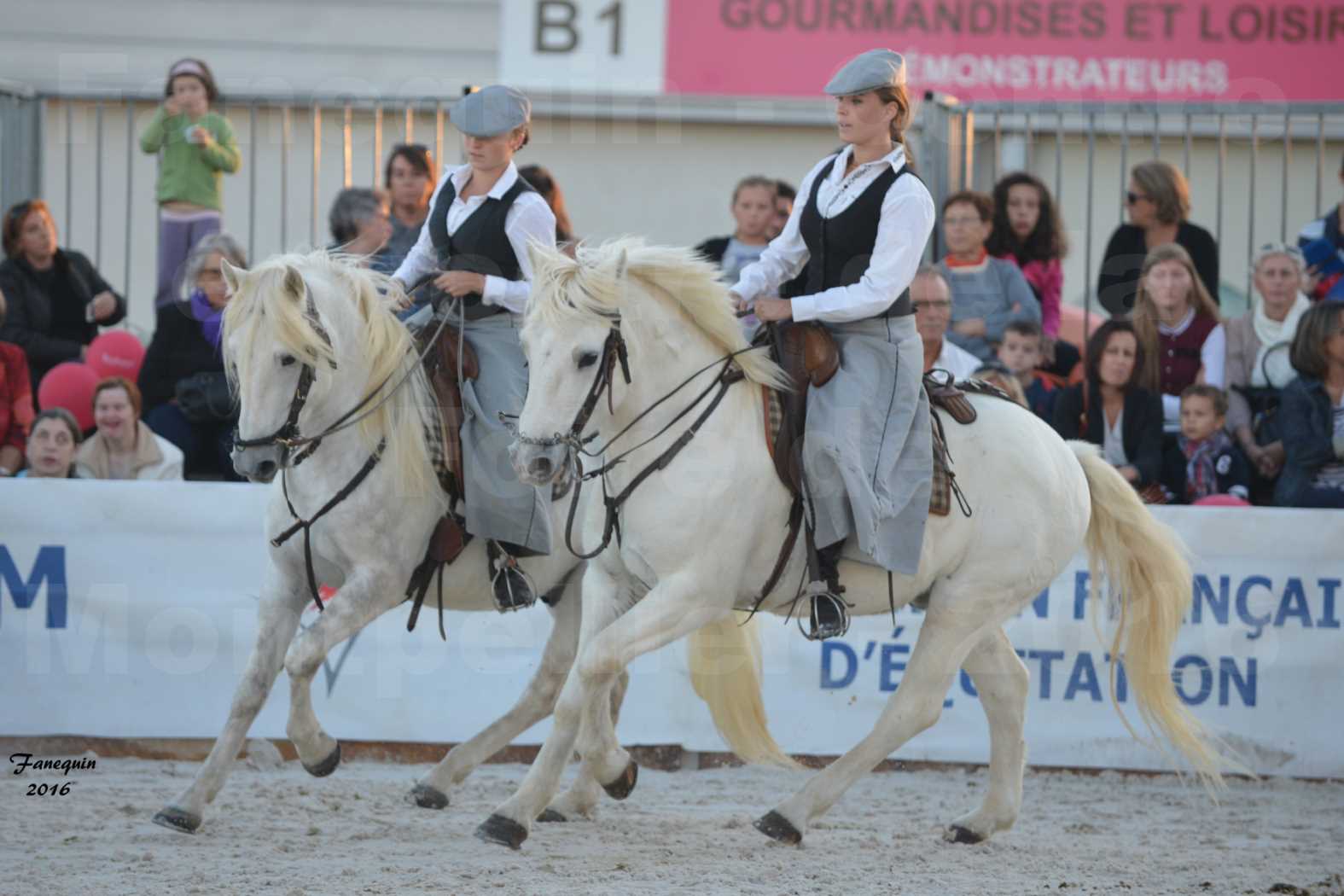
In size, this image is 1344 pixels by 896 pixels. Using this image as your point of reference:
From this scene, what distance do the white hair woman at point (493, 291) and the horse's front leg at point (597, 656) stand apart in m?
0.50

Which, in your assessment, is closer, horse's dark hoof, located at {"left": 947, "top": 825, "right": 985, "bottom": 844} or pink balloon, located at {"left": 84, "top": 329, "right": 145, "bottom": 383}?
horse's dark hoof, located at {"left": 947, "top": 825, "right": 985, "bottom": 844}

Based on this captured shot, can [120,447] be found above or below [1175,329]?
below

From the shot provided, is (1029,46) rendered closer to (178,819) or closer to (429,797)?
(429,797)

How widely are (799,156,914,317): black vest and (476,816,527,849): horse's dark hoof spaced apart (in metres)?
2.07

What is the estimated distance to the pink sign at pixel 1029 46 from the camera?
13.5m

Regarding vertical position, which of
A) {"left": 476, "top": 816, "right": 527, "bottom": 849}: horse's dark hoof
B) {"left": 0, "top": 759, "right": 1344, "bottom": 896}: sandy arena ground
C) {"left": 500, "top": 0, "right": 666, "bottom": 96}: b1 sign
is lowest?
{"left": 0, "top": 759, "right": 1344, "bottom": 896}: sandy arena ground

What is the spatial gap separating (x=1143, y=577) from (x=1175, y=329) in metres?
2.88

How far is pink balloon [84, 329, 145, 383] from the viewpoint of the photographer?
9961 millimetres

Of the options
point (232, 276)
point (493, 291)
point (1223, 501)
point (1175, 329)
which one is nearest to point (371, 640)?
point (493, 291)

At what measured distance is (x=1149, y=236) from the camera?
1003cm

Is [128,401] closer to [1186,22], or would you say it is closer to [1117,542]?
[1117,542]

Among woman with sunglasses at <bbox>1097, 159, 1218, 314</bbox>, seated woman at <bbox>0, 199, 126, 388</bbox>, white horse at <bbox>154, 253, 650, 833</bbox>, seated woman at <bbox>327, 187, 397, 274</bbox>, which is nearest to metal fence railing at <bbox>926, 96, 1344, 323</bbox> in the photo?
woman with sunglasses at <bbox>1097, 159, 1218, 314</bbox>

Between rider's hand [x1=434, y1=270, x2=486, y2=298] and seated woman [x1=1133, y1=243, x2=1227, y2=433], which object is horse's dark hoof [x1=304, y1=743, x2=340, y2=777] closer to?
rider's hand [x1=434, y1=270, x2=486, y2=298]

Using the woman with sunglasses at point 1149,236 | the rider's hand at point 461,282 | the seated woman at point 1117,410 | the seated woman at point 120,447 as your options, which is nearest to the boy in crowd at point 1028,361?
the seated woman at point 1117,410
